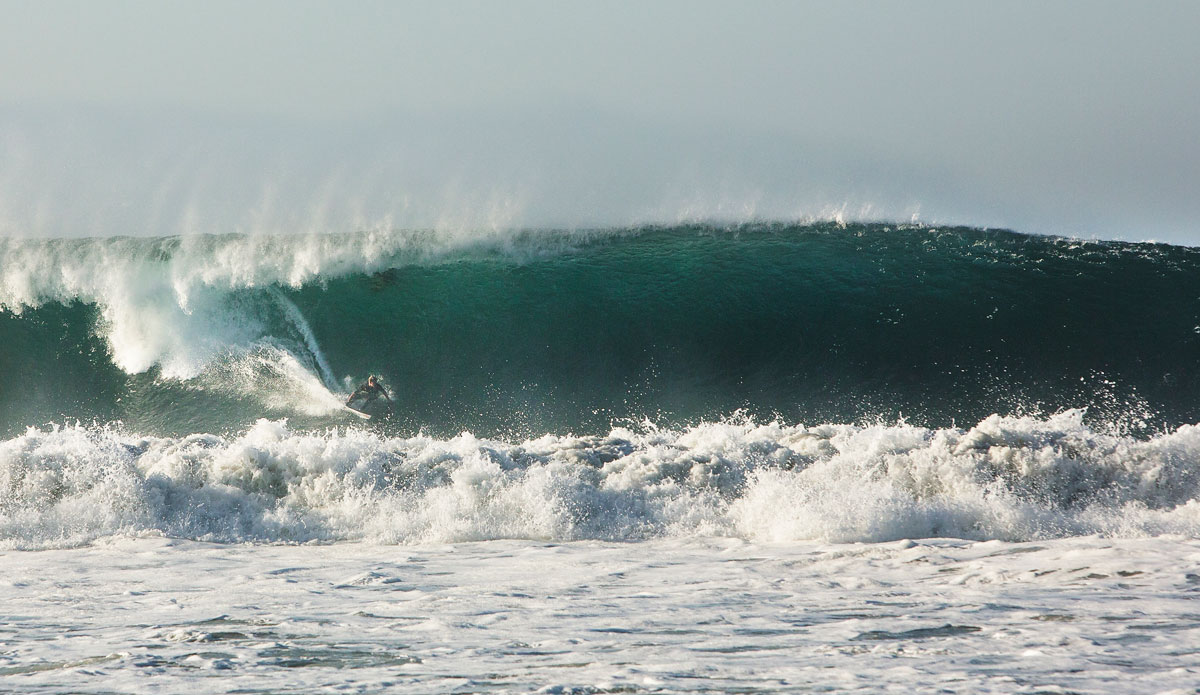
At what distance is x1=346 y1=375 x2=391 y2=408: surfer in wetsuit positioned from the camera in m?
9.58

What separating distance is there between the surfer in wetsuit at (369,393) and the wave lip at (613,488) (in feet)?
8.42

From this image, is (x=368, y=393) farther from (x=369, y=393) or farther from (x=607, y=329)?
(x=607, y=329)

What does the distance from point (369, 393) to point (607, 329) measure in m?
2.94

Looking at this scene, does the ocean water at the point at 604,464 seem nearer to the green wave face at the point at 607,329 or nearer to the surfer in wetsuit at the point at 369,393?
the green wave face at the point at 607,329

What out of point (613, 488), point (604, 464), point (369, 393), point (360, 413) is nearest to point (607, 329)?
point (369, 393)

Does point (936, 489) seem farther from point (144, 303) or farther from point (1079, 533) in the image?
point (144, 303)

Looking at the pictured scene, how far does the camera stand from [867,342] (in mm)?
9750

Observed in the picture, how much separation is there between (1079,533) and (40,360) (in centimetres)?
1172

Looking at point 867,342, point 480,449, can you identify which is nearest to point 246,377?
point 480,449

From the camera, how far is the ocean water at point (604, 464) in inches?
136

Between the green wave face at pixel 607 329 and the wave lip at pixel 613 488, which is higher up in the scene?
the green wave face at pixel 607 329

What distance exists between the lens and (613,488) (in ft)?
21.1

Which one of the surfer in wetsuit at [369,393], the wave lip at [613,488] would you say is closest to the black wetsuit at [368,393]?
the surfer in wetsuit at [369,393]

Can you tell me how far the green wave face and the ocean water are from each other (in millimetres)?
43
